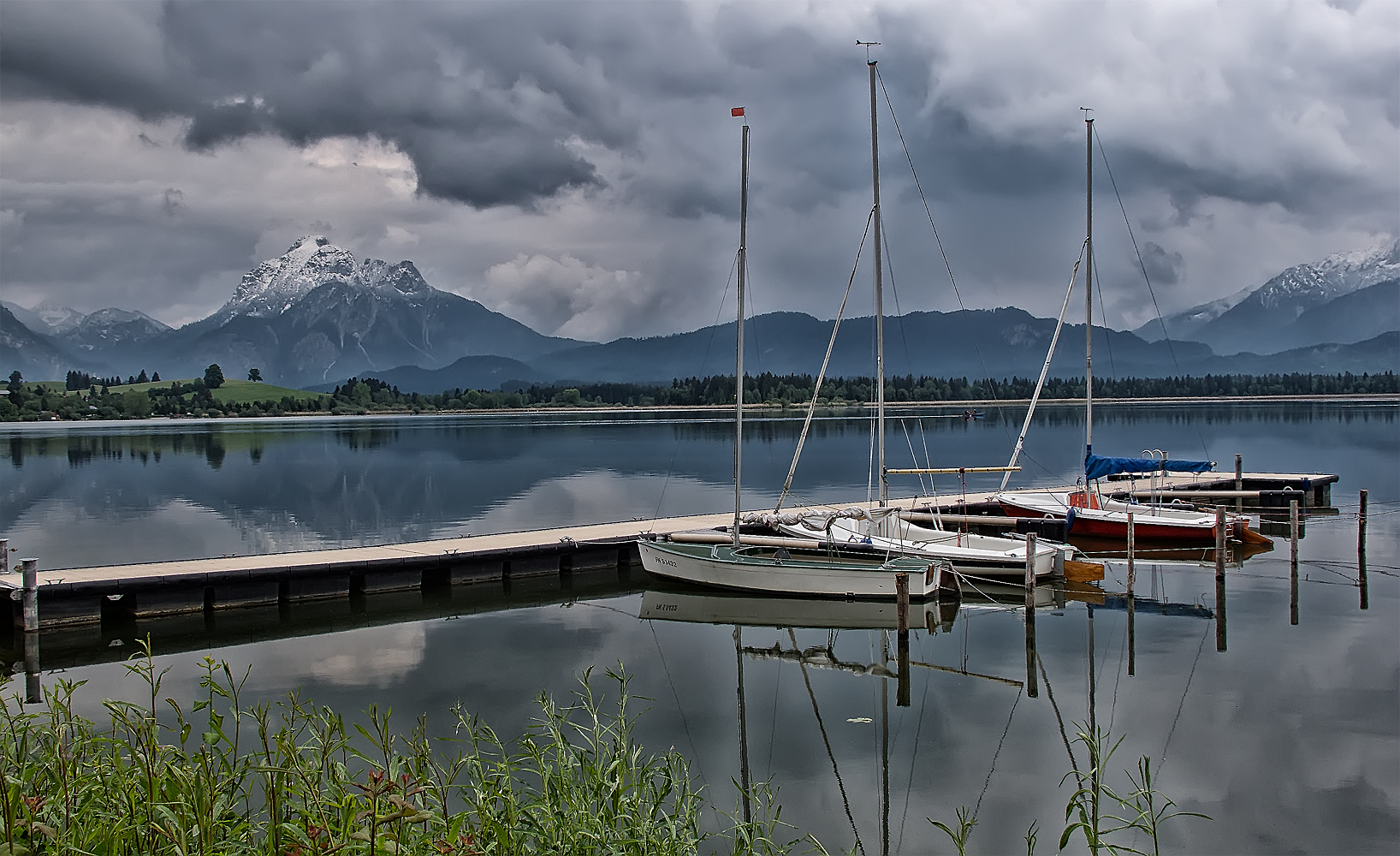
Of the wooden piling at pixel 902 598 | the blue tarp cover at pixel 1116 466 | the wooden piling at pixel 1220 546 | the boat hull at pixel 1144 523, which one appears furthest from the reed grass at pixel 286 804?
the blue tarp cover at pixel 1116 466

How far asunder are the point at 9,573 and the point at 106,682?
7.11 metres

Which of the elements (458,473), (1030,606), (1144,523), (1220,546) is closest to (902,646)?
(1030,606)

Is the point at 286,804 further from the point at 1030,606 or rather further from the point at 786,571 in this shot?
the point at 786,571

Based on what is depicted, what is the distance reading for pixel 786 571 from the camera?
25359 mm

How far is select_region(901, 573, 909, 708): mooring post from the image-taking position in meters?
18.0

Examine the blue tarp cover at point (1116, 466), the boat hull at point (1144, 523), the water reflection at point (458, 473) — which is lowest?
the water reflection at point (458, 473)

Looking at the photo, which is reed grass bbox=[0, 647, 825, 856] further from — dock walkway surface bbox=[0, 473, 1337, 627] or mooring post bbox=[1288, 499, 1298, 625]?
mooring post bbox=[1288, 499, 1298, 625]

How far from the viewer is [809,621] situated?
24031mm

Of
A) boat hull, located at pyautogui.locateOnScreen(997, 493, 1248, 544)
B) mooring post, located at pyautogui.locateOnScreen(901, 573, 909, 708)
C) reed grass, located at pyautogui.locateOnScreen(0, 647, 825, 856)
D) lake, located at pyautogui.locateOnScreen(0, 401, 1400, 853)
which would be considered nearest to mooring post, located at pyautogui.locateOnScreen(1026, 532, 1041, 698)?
lake, located at pyautogui.locateOnScreen(0, 401, 1400, 853)

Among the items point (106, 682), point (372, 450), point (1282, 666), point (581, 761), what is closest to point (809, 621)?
point (1282, 666)

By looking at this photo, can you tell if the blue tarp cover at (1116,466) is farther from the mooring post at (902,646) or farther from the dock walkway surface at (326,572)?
the mooring post at (902,646)

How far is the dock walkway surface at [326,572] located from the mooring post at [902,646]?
1179 cm

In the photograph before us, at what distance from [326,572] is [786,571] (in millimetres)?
11626

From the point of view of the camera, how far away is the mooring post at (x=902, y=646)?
1805 cm
